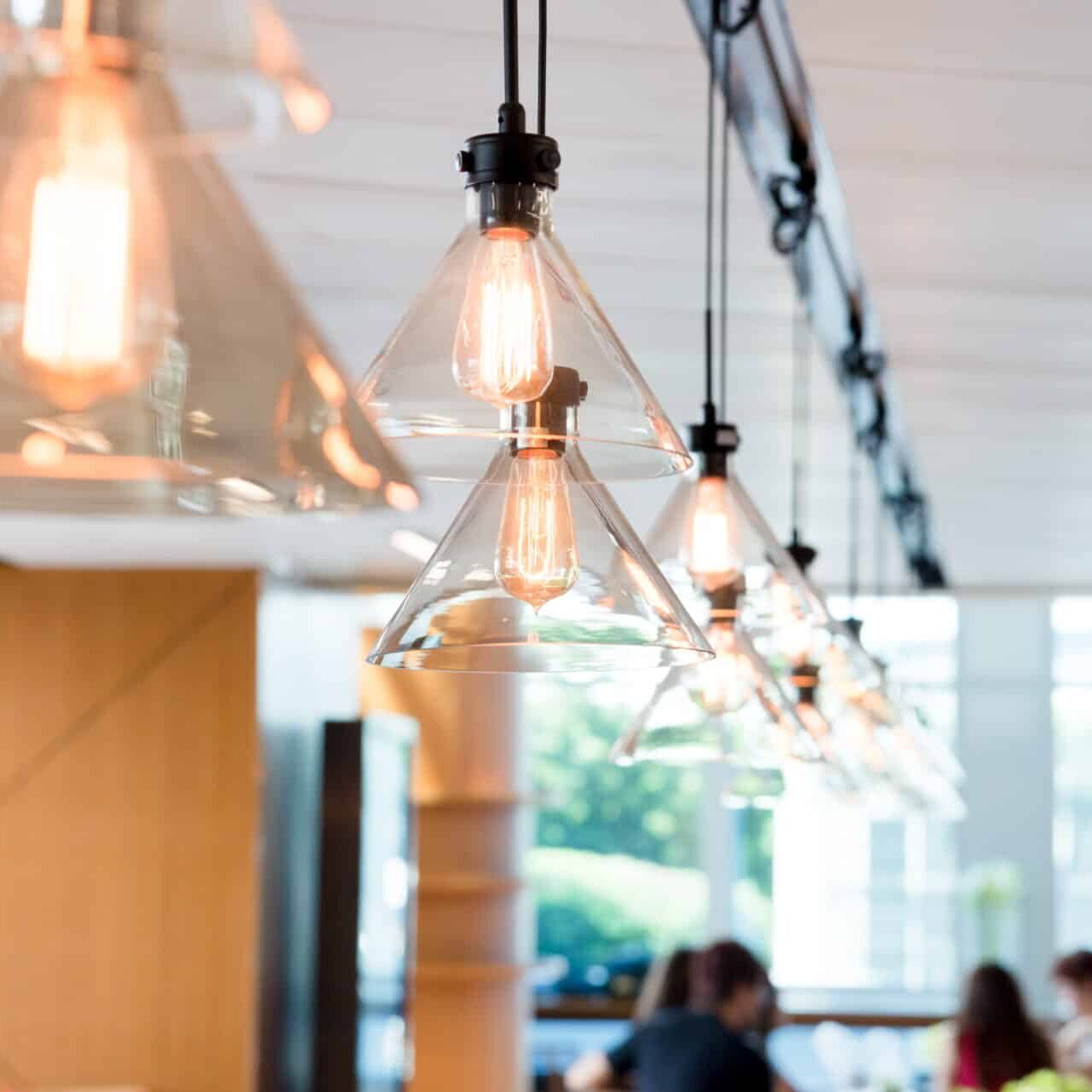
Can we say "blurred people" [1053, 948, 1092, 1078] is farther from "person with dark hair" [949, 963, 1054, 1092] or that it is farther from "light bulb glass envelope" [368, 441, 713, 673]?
"light bulb glass envelope" [368, 441, 713, 673]

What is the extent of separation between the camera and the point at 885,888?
9.28 m

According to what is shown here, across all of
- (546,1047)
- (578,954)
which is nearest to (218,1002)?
(546,1047)

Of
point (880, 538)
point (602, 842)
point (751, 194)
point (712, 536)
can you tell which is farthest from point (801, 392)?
point (602, 842)

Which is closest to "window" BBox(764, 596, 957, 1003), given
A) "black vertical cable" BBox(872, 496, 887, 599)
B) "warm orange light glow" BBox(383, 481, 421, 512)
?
"black vertical cable" BBox(872, 496, 887, 599)

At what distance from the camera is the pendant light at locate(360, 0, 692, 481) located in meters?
0.92

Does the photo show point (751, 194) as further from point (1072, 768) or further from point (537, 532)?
point (1072, 768)

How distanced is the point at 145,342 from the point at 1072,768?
924 cm

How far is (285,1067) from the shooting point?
19.9ft

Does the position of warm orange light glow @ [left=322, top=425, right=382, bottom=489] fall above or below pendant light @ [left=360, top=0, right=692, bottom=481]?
below

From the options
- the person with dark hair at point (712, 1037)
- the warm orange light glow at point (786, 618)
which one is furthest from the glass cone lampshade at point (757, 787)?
the person with dark hair at point (712, 1037)

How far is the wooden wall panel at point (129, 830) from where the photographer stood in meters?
5.61

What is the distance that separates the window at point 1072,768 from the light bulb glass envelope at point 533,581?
834 cm

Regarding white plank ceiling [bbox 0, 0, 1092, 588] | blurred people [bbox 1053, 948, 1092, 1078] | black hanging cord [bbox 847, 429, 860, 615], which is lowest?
blurred people [bbox 1053, 948, 1092, 1078]

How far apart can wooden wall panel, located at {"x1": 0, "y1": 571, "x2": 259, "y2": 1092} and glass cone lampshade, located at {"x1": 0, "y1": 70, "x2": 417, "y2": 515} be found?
512 centimetres
